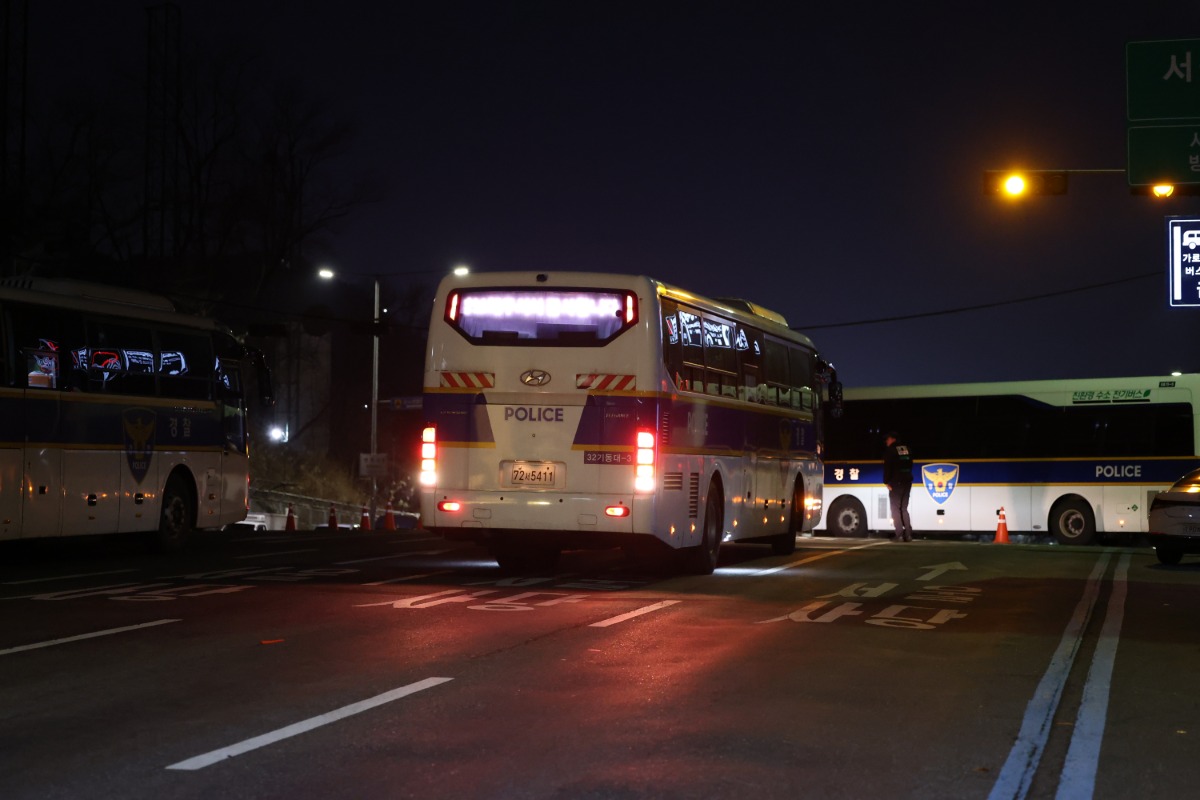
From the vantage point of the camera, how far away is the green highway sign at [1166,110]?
67.5 ft

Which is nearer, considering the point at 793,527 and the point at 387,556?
the point at 387,556

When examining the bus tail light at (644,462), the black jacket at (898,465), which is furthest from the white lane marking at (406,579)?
the black jacket at (898,465)

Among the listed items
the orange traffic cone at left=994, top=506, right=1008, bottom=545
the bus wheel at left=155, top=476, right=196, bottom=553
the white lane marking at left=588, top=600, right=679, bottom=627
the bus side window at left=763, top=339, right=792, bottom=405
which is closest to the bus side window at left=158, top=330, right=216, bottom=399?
the bus wheel at left=155, top=476, right=196, bottom=553

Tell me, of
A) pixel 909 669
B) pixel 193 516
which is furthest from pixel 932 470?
pixel 909 669

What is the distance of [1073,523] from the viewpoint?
104 ft

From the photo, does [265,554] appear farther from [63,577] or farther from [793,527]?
[793,527]

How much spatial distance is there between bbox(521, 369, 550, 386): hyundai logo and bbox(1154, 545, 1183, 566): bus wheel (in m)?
10.5

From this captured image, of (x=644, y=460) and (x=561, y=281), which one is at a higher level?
(x=561, y=281)

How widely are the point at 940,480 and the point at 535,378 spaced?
61.0 ft

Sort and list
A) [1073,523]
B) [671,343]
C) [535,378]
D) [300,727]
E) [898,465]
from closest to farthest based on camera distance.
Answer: [300,727] < [535,378] < [671,343] < [898,465] < [1073,523]

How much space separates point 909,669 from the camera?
31.8 ft

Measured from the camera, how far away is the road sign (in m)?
27.9

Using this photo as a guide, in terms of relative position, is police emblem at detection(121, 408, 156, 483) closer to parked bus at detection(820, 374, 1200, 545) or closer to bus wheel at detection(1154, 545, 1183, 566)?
bus wheel at detection(1154, 545, 1183, 566)

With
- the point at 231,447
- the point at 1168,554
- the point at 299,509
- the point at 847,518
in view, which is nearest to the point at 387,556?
the point at 231,447
